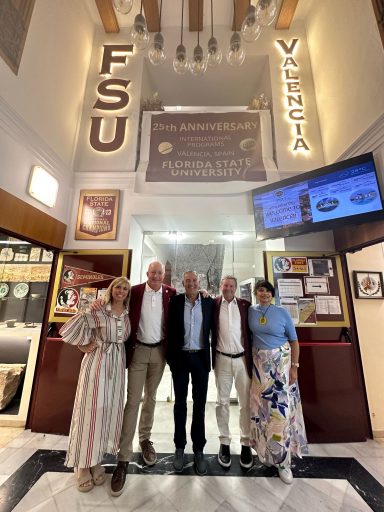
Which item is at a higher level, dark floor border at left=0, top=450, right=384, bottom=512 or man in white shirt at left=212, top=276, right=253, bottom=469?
man in white shirt at left=212, top=276, right=253, bottom=469

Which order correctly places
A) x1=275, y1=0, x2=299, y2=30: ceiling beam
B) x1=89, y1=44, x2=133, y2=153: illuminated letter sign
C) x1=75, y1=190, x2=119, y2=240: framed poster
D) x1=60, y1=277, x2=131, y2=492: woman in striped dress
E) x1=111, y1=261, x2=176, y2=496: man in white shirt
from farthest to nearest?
1. x1=275, y1=0, x2=299, y2=30: ceiling beam
2. x1=89, y1=44, x2=133, y2=153: illuminated letter sign
3. x1=75, y1=190, x2=119, y2=240: framed poster
4. x1=111, y1=261, x2=176, y2=496: man in white shirt
5. x1=60, y1=277, x2=131, y2=492: woman in striped dress

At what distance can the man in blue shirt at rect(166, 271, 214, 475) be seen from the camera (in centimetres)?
195

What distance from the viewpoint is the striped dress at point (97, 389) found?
67.3 inches

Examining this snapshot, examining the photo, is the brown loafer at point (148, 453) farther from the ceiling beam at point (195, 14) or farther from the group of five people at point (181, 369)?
the ceiling beam at point (195, 14)

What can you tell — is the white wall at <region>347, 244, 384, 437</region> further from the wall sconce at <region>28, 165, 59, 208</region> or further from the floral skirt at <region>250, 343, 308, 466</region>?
the wall sconce at <region>28, 165, 59, 208</region>

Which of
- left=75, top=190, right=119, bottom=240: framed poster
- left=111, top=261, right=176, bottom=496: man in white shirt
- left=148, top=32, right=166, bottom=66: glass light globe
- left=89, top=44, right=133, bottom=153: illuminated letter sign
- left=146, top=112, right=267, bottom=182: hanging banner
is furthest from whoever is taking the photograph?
left=89, top=44, right=133, bottom=153: illuminated letter sign

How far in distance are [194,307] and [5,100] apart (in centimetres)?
253

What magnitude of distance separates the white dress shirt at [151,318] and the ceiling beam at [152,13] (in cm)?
456

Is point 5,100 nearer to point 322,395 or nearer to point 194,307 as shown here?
point 194,307

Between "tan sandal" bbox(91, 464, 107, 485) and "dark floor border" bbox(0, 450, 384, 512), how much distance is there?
142 millimetres

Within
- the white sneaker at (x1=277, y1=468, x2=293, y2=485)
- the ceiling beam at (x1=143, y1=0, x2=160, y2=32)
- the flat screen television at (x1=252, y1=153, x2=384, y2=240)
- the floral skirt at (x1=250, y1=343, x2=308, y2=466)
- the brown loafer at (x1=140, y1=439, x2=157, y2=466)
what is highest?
the ceiling beam at (x1=143, y1=0, x2=160, y2=32)

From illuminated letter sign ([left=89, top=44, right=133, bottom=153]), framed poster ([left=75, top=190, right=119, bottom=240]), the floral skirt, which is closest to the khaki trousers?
the floral skirt

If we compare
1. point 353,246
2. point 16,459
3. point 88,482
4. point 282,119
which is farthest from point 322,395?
point 282,119

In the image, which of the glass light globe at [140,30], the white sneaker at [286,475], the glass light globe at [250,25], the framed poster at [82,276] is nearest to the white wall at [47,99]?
the framed poster at [82,276]
